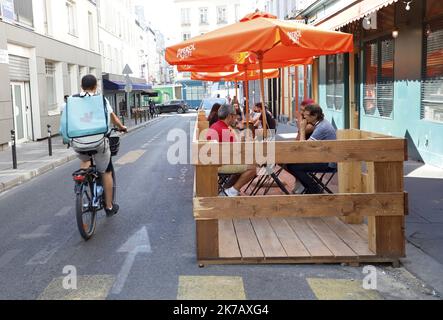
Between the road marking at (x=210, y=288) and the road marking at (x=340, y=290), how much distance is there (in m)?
0.63

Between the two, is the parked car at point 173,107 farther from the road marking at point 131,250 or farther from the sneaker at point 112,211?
the road marking at point 131,250

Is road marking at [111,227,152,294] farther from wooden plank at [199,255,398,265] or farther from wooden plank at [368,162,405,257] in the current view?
wooden plank at [368,162,405,257]

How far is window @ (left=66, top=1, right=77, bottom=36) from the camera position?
88.2 ft

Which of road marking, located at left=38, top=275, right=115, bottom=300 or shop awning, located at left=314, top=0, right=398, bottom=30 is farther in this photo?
shop awning, located at left=314, top=0, right=398, bottom=30

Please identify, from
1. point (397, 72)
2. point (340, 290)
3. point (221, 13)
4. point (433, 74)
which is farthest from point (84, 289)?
point (221, 13)

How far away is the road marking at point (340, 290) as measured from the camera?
4.41 meters

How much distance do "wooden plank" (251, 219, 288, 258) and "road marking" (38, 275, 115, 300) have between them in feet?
5.03

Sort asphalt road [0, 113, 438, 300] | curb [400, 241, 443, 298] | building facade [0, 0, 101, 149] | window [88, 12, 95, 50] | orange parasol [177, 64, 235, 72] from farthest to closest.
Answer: window [88, 12, 95, 50] → building facade [0, 0, 101, 149] → orange parasol [177, 64, 235, 72] → curb [400, 241, 443, 298] → asphalt road [0, 113, 438, 300]

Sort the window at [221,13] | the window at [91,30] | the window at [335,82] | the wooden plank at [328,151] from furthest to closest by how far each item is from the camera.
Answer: the window at [221,13] < the window at [91,30] < the window at [335,82] < the wooden plank at [328,151]

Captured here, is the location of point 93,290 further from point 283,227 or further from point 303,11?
point 303,11

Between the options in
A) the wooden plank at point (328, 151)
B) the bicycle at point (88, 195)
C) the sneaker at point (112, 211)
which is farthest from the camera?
the sneaker at point (112, 211)

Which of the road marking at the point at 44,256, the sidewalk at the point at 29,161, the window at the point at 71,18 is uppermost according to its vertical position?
the window at the point at 71,18

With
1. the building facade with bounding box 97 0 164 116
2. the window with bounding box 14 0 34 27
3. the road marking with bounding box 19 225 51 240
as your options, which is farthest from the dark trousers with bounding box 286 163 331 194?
the building facade with bounding box 97 0 164 116

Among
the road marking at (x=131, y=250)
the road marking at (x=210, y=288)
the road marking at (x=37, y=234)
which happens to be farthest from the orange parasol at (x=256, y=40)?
the road marking at (x=210, y=288)
